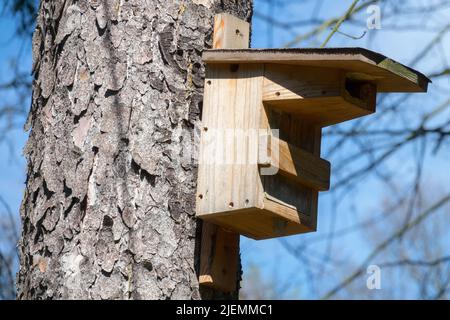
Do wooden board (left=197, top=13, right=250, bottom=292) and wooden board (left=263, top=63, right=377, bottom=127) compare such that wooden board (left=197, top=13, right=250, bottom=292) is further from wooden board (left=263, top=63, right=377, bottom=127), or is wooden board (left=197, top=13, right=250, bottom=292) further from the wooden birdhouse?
wooden board (left=263, top=63, right=377, bottom=127)

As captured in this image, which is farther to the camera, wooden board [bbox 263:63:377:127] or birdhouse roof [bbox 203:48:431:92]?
wooden board [bbox 263:63:377:127]

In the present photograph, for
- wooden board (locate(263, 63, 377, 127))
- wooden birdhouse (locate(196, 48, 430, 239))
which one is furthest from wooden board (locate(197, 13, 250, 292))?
wooden board (locate(263, 63, 377, 127))

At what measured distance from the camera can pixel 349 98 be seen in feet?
8.48

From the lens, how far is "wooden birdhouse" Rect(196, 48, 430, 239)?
2.52m

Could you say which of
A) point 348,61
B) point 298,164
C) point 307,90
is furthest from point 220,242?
point 348,61

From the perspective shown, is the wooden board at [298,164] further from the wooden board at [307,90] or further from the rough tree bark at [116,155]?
the rough tree bark at [116,155]

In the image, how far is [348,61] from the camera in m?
2.44

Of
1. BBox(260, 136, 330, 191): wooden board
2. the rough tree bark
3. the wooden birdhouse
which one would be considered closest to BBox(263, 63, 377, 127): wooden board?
the wooden birdhouse

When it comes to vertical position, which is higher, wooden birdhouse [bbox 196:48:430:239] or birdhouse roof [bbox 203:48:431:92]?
birdhouse roof [bbox 203:48:431:92]

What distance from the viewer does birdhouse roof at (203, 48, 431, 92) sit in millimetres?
2439

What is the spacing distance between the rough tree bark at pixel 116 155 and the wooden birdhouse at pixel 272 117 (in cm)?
7

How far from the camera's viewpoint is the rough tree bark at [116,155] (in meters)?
2.42
